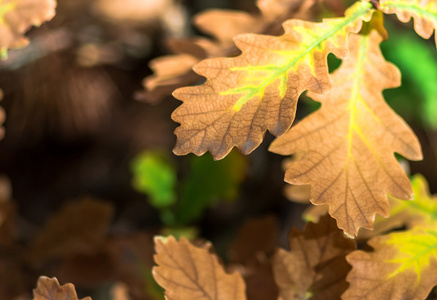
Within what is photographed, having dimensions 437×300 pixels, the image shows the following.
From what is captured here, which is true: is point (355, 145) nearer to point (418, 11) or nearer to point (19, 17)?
point (418, 11)

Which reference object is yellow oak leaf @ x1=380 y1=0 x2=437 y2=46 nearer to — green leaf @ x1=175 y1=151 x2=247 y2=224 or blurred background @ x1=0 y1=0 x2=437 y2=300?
blurred background @ x1=0 y1=0 x2=437 y2=300

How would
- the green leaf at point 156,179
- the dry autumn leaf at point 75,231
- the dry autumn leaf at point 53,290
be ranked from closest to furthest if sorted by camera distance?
the dry autumn leaf at point 53,290 → the dry autumn leaf at point 75,231 → the green leaf at point 156,179

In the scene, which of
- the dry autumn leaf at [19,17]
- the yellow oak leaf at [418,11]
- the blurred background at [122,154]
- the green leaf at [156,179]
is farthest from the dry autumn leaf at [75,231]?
the yellow oak leaf at [418,11]

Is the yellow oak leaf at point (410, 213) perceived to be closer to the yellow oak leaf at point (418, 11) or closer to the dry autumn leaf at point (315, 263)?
the dry autumn leaf at point (315, 263)

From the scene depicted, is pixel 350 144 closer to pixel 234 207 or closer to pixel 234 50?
pixel 234 50

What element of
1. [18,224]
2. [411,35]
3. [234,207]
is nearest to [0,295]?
[18,224]

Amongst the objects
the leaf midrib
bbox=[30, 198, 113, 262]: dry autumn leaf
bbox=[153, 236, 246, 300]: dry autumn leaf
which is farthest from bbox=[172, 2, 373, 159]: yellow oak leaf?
bbox=[30, 198, 113, 262]: dry autumn leaf
